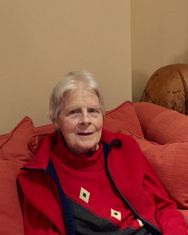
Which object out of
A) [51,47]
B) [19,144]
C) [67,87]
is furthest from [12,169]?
[51,47]

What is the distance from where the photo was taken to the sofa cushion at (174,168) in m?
1.67

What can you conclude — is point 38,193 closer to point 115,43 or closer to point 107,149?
point 107,149

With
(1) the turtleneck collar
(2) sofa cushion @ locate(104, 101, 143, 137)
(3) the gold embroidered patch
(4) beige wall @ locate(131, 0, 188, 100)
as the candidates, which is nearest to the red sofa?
(2) sofa cushion @ locate(104, 101, 143, 137)

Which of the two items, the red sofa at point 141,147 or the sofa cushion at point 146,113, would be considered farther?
the sofa cushion at point 146,113

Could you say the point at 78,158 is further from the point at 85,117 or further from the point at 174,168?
the point at 174,168

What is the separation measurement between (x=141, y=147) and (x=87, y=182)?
37cm

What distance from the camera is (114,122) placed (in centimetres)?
192

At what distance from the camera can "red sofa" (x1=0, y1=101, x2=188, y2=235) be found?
1.44 meters

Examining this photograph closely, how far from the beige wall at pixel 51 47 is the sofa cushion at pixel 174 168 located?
601 millimetres

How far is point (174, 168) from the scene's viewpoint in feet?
5.50

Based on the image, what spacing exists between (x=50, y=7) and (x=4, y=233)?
43.6 inches

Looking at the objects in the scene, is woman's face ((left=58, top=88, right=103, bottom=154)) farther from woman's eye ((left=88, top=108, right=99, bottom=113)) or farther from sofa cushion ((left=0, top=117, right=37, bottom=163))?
sofa cushion ((left=0, top=117, right=37, bottom=163))

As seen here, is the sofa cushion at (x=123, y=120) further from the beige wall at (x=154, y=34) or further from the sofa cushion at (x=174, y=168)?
the beige wall at (x=154, y=34)

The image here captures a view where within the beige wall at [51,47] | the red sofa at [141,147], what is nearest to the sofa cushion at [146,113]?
the red sofa at [141,147]
